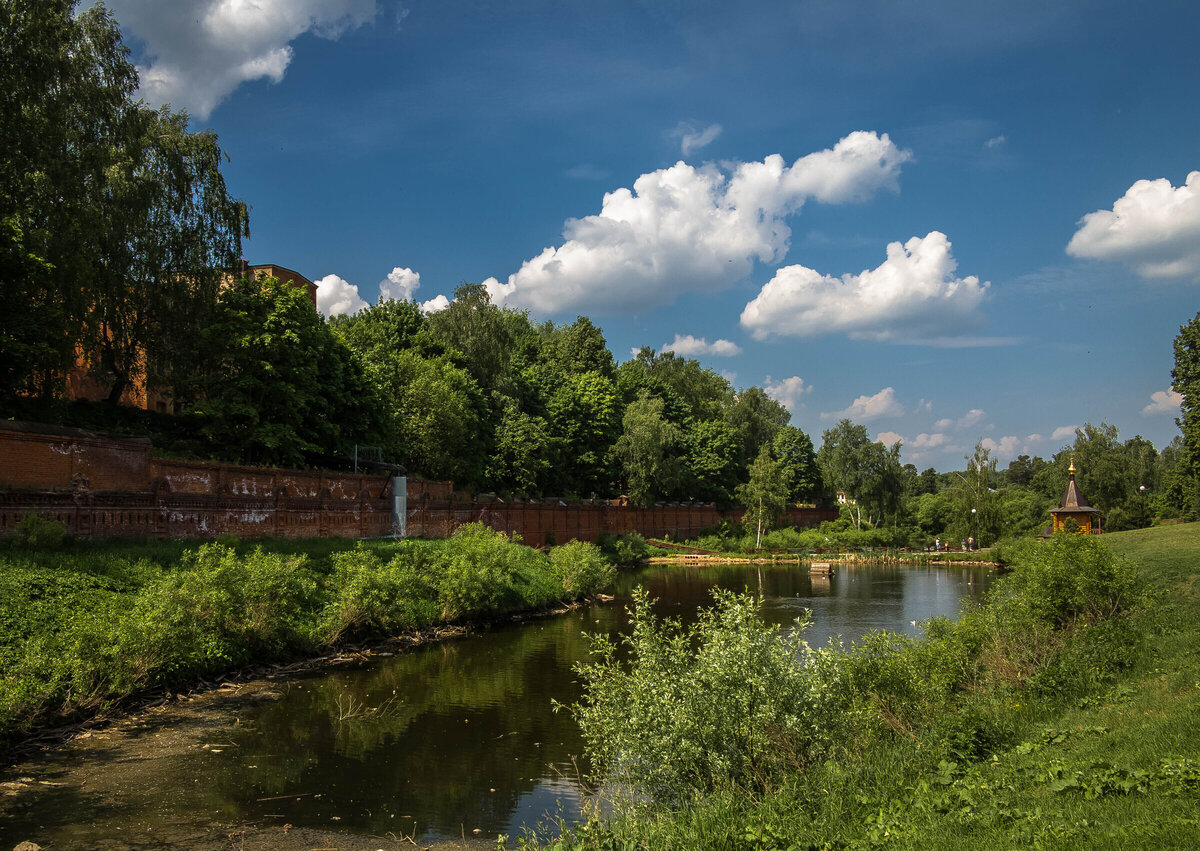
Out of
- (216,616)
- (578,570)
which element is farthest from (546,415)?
(216,616)

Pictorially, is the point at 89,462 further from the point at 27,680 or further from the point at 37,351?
the point at 27,680

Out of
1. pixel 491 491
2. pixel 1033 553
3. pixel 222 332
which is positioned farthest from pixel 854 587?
pixel 222 332

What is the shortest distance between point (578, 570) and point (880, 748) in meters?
24.2

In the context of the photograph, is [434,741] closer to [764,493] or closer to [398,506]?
[398,506]

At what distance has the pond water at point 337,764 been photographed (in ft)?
32.3

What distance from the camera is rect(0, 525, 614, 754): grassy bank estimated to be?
13070 millimetres

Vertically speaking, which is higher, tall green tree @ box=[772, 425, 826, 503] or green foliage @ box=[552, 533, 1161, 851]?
tall green tree @ box=[772, 425, 826, 503]

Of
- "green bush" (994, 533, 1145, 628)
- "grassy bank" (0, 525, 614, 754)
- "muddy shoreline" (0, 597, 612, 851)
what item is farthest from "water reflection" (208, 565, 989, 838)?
"grassy bank" (0, 525, 614, 754)

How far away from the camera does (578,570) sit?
32.9 meters

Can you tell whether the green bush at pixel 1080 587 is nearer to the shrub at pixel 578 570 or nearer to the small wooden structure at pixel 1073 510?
the shrub at pixel 578 570

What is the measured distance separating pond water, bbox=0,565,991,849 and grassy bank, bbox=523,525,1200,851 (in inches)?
66.6

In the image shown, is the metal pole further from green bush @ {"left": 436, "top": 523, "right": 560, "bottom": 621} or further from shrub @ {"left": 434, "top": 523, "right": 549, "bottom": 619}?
green bush @ {"left": 436, "top": 523, "right": 560, "bottom": 621}

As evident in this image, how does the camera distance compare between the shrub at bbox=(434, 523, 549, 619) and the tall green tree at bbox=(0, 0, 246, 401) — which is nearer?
the tall green tree at bbox=(0, 0, 246, 401)

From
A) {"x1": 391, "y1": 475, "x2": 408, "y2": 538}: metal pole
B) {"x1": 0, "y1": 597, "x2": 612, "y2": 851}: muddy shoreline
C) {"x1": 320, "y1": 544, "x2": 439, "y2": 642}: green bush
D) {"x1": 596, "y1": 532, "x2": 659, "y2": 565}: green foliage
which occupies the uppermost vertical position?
{"x1": 391, "y1": 475, "x2": 408, "y2": 538}: metal pole
